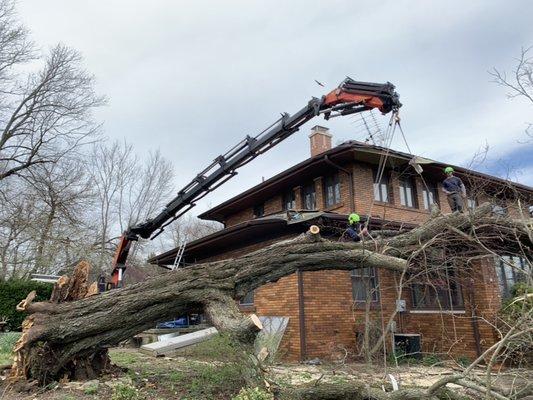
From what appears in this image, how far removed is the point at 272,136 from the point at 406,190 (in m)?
6.36

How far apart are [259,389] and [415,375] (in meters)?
4.51

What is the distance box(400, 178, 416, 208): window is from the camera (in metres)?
14.7

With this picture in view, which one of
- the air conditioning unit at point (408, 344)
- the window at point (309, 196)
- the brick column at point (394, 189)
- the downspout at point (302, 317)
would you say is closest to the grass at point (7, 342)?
the downspout at point (302, 317)

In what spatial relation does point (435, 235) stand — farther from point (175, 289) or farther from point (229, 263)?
point (175, 289)

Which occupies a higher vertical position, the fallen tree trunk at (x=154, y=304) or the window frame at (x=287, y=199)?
the window frame at (x=287, y=199)

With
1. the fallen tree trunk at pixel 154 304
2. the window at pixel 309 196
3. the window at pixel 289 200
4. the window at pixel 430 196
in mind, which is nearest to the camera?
the fallen tree trunk at pixel 154 304

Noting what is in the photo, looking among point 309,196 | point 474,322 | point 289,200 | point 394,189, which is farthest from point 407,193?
point 474,322

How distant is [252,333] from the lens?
5715mm

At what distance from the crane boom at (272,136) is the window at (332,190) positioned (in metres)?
3.87

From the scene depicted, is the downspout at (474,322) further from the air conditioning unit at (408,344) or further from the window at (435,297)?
the air conditioning unit at (408,344)

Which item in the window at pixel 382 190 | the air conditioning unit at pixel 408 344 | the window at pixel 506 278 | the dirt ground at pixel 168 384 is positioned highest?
the window at pixel 382 190

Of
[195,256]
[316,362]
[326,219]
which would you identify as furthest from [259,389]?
[195,256]

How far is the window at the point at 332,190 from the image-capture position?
1409 centimetres

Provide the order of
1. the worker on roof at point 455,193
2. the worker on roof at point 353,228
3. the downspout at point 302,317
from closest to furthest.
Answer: the worker on roof at point 353,228 → the worker on roof at point 455,193 → the downspout at point 302,317
